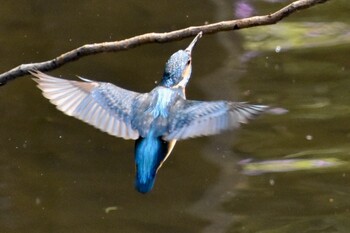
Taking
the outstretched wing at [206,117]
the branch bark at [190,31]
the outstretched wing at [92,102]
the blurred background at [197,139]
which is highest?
the branch bark at [190,31]

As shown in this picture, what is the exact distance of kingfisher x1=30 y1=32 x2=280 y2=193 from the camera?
95.1 inches

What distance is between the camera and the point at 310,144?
13.5 feet

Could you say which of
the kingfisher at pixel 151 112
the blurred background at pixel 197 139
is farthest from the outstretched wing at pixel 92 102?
the blurred background at pixel 197 139

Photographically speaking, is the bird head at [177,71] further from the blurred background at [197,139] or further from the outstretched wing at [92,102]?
the blurred background at [197,139]

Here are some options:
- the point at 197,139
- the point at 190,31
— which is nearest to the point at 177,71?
the point at 190,31

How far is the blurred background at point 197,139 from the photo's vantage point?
12.8 ft

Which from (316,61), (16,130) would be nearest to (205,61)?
(316,61)

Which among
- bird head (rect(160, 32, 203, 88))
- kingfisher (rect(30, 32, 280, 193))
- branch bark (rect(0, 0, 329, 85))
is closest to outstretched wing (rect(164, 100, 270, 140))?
kingfisher (rect(30, 32, 280, 193))

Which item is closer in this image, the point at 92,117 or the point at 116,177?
the point at 92,117

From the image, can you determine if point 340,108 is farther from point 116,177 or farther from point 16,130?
point 16,130

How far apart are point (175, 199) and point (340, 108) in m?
0.81

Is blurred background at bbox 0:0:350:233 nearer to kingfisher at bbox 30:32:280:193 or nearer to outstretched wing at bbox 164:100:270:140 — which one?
kingfisher at bbox 30:32:280:193

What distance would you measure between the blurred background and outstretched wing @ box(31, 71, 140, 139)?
51.5 inches

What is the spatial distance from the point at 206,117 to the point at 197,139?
1.73 metres
